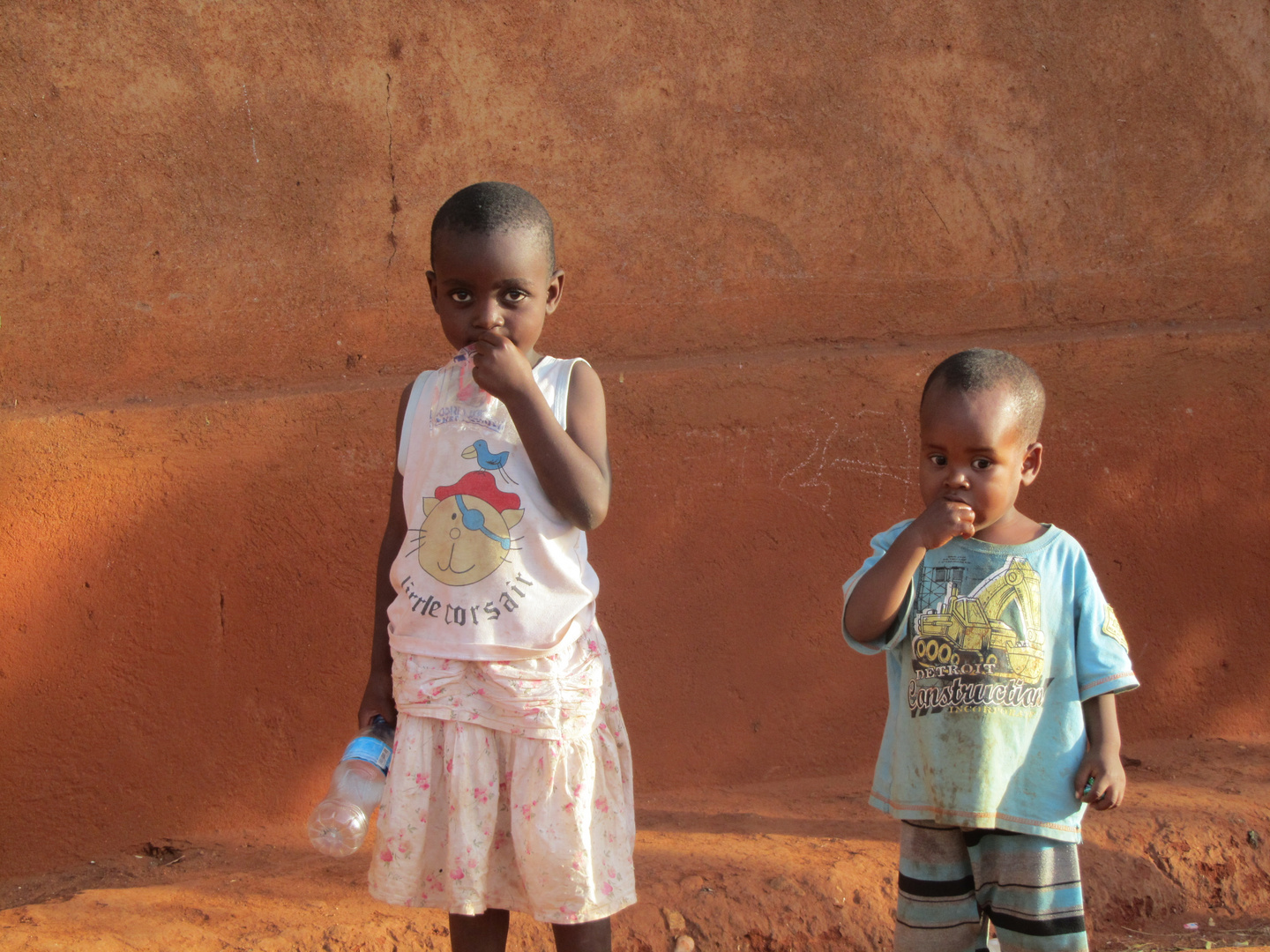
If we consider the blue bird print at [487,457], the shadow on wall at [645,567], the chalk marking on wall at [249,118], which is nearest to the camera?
the blue bird print at [487,457]

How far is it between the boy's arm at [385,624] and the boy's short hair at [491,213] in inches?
13.8

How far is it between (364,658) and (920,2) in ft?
8.77

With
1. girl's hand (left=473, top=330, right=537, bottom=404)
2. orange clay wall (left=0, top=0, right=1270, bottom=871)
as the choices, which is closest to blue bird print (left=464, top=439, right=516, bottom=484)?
girl's hand (left=473, top=330, right=537, bottom=404)

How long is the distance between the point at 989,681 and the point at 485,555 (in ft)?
3.04

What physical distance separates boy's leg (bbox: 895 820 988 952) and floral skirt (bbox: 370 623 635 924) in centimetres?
55

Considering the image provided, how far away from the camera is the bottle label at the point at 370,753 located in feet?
6.35

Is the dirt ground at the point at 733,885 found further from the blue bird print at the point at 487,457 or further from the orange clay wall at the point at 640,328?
the blue bird print at the point at 487,457

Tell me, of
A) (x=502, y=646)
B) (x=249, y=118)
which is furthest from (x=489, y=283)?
(x=249, y=118)

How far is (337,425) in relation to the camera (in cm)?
313

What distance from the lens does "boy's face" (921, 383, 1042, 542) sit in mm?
1968

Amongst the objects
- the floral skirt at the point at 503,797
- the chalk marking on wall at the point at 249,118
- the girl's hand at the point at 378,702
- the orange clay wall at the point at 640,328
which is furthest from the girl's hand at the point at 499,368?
the chalk marking on wall at the point at 249,118

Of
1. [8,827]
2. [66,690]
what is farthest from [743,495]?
[8,827]

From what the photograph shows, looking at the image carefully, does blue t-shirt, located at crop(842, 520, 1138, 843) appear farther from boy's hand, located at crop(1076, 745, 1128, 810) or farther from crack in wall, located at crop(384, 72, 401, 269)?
crack in wall, located at crop(384, 72, 401, 269)

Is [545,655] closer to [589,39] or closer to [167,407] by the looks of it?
[167,407]
